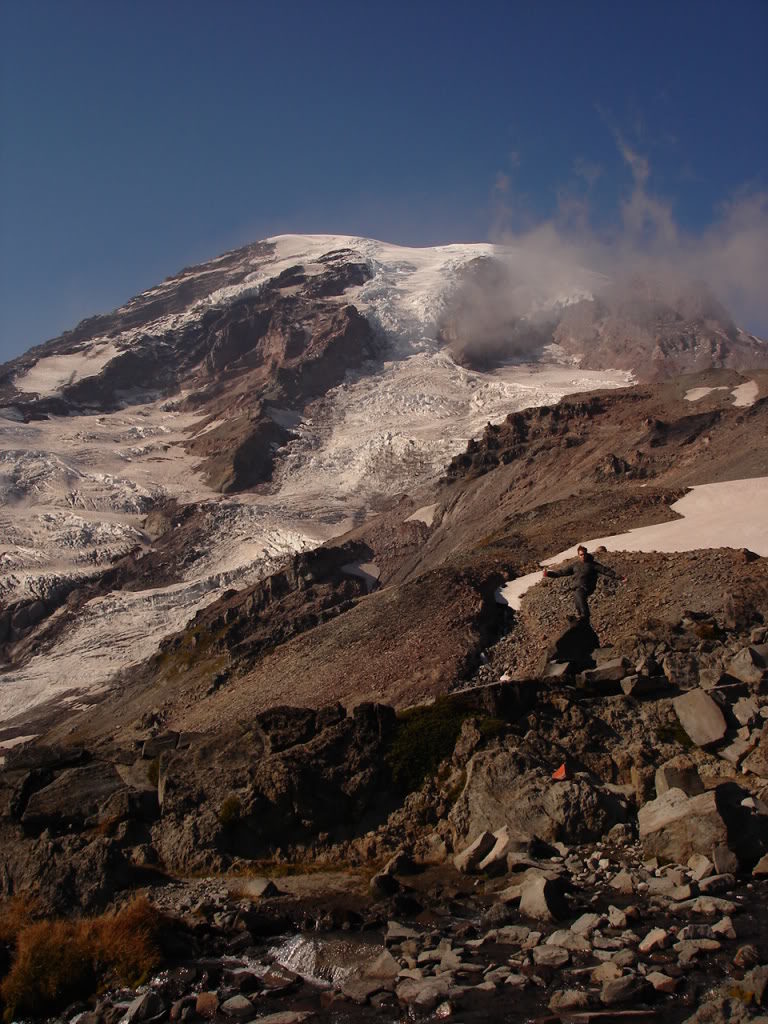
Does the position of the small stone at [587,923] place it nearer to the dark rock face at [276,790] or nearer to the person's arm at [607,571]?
the dark rock face at [276,790]

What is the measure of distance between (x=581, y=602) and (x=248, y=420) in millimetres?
115618

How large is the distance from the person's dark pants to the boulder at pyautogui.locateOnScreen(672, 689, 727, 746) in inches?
372

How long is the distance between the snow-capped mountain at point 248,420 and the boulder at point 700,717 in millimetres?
54489

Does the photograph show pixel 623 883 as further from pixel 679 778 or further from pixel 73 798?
pixel 73 798

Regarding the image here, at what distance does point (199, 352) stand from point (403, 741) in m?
174

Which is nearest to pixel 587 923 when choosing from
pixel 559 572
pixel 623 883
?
pixel 623 883

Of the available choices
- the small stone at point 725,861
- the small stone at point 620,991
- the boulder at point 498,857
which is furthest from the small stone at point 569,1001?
the boulder at point 498,857

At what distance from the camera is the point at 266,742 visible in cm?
2047

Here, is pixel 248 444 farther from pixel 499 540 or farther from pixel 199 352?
pixel 499 540

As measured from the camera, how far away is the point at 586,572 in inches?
1237

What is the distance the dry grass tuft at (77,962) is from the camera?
13.5 m

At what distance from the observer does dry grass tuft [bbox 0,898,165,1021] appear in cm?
1349

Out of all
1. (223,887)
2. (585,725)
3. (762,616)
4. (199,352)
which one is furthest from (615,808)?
(199,352)

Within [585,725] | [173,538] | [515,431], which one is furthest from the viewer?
[173,538]
